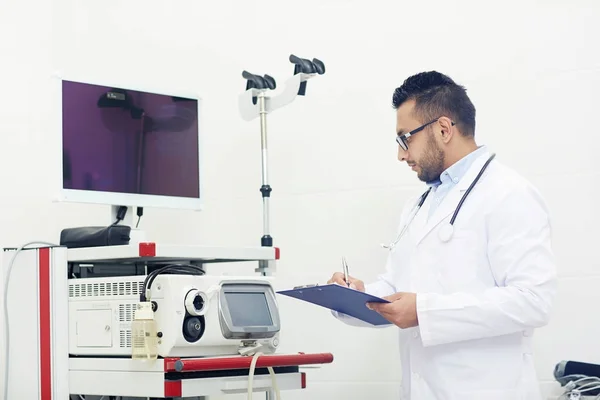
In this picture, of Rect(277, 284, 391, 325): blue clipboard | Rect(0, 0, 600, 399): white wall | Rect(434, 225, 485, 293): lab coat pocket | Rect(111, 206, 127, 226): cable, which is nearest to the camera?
Rect(277, 284, 391, 325): blue clipboard

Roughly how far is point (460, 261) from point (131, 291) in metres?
0.84

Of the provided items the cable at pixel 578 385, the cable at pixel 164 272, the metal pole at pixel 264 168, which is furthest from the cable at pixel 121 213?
the cable at pixel 578 385

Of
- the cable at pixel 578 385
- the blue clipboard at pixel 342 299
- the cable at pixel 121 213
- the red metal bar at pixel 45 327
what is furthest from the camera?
the cable at pixel 121 213

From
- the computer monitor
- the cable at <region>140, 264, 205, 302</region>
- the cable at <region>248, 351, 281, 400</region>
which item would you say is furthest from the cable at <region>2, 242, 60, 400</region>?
the cable at <region>248, 351, 281, 400</region>

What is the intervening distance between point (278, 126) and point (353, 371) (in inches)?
36.4

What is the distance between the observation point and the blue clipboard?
2.05m

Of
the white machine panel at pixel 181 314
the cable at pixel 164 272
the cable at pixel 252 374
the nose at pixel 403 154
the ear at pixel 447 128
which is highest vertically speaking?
the ear at pixel 447 128

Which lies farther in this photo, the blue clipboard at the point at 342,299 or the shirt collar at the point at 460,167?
the shirt collar at the point at 460,167

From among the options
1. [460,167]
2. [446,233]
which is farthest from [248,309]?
[460,167]

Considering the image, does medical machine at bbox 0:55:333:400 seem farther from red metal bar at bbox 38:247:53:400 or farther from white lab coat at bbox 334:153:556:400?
white lab coat at bbox 334:153:556:400

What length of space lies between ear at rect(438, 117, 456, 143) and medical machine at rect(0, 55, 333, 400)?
2.00 ft

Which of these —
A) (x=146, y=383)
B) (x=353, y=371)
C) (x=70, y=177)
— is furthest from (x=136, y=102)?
(x=353, y=371)

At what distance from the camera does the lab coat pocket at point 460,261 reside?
220 centimetres

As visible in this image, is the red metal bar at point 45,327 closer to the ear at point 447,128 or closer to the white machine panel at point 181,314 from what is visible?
the white machine panel at point 181,314
